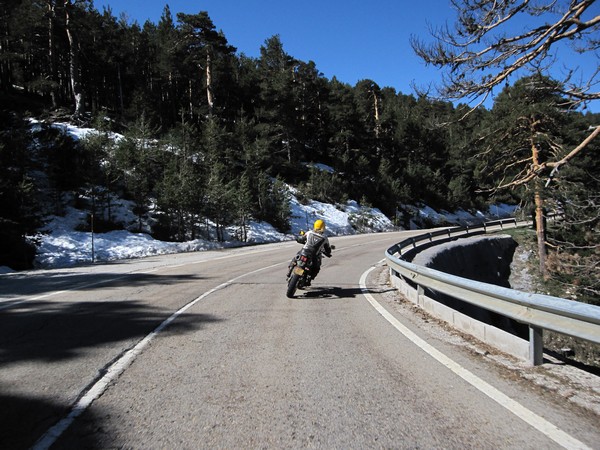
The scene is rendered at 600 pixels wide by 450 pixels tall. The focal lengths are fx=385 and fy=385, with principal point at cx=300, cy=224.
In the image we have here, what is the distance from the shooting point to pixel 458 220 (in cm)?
6131

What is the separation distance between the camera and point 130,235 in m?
24.6

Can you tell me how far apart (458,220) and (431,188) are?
6.67m

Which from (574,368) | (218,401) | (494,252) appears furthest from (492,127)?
(218,401)

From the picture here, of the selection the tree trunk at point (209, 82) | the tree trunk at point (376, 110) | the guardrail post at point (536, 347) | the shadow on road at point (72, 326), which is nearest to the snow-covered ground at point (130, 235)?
the shadow on road at point (72, 326)

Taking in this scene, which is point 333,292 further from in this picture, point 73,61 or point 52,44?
point 52,44

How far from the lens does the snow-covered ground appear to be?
20.7 meters

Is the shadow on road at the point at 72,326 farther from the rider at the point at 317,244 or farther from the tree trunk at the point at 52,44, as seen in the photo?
the tree trunk at the point at 52,44

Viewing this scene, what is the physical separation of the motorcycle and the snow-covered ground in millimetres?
13103

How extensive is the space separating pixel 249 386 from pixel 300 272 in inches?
184

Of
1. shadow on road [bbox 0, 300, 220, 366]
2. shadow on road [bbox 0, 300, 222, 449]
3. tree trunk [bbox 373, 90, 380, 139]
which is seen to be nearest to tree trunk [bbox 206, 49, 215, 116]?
tree trunk [bbox 373, 90, 380, 139]

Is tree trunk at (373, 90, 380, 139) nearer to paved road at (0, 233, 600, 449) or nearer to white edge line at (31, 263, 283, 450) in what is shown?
paved road at (0, 233, 600, 449)

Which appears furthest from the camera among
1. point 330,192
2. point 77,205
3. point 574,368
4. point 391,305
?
point 330,192

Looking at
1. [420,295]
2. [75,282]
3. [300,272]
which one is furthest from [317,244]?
[75,282]

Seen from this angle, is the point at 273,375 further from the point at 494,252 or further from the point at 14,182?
the point at 494,252
